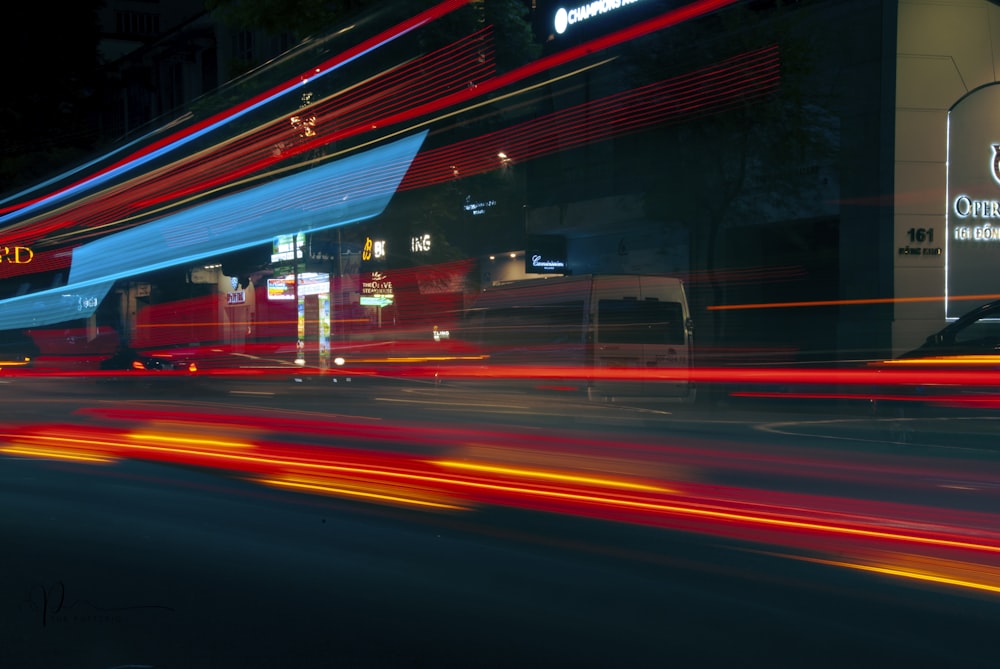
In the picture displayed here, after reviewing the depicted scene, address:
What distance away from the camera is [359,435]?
27.9ft

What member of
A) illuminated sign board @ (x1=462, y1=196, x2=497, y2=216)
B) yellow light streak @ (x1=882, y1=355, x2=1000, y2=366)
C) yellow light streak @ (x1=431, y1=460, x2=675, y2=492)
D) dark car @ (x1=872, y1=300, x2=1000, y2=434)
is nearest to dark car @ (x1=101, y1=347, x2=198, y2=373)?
illuminated sign board @ (x1=462, y1=196, x2=497, y2=216)

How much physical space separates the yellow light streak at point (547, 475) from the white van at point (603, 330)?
4555 millimetres

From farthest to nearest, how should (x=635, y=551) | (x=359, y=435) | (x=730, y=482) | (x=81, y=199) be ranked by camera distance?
(x=81, y=199) → (x=359, y=435) → (x=730, y=482) → (x=635, y=551)

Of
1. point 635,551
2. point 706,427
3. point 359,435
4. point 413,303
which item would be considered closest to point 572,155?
point 413,303

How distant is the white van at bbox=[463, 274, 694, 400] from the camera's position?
11727 mm

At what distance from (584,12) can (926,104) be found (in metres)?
6.55

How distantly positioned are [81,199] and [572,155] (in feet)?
39.8

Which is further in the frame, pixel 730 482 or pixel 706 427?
pixel 706 427

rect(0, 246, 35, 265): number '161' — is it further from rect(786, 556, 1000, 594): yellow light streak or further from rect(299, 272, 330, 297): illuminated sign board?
rect(786, 556, 1000, 594): yellow light streak

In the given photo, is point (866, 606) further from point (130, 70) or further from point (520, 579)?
point (130, 70)

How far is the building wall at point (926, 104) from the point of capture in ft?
51.8

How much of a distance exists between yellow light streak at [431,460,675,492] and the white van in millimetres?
4555

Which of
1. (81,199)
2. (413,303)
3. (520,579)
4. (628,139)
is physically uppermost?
(628,139)

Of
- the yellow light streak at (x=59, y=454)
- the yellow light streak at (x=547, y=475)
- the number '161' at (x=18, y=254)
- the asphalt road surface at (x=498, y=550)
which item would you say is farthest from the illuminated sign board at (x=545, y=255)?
the yellow light streak at (x=547, y=475)
